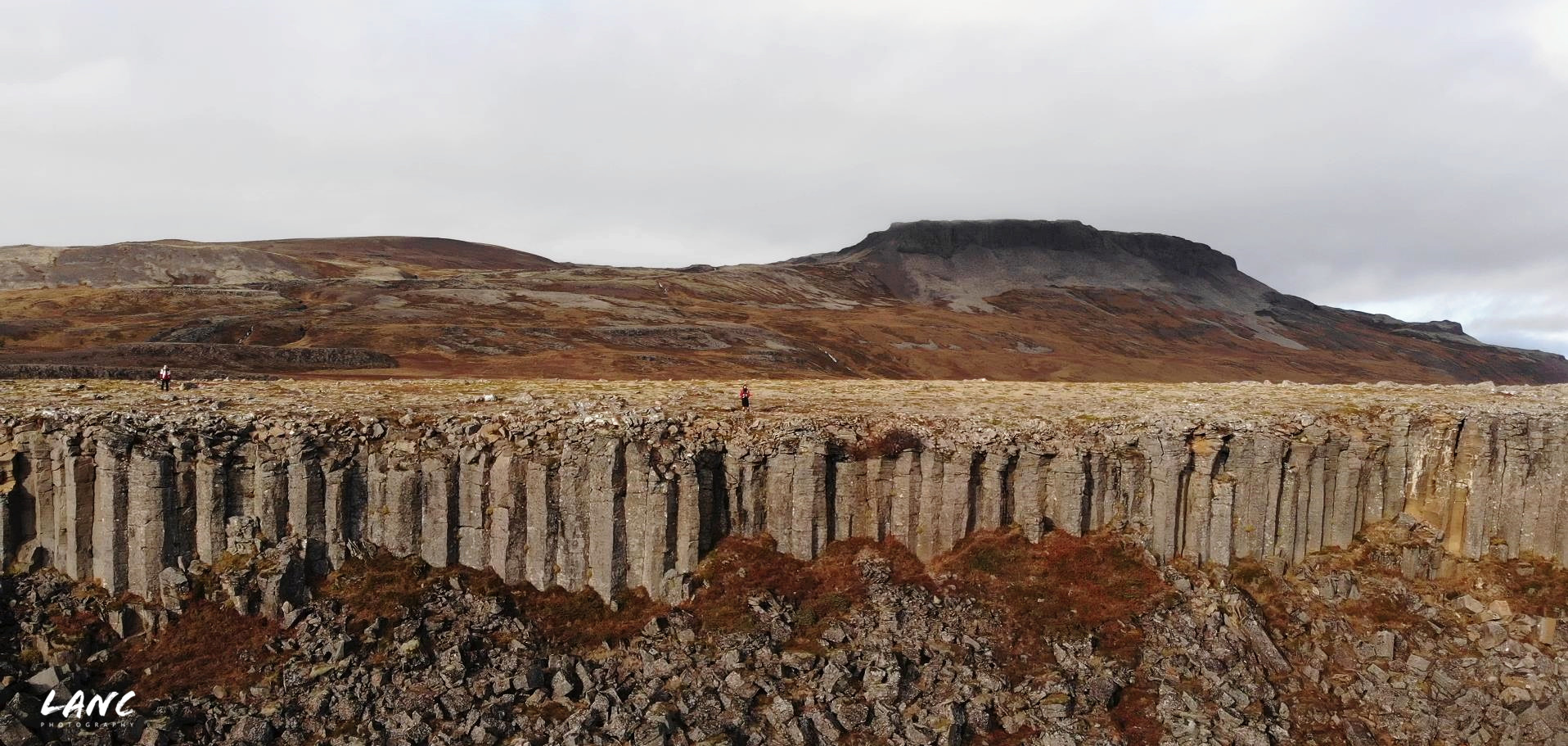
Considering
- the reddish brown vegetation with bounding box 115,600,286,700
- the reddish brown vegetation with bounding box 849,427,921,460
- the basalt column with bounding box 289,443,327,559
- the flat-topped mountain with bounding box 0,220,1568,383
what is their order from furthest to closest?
the flat-topped mountain with bounding box 0,220,1568,383 < the reddish brown vegetation with bounding box 849,427,921,460 < the basalt column with bounding box 289,443,327,559 < the reddish brown vegetation with bounding box 115,600,286,700

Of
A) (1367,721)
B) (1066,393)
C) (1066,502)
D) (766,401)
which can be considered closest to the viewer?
(1367,721)

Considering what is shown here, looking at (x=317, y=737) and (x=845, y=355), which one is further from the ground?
(x=845, y=355)

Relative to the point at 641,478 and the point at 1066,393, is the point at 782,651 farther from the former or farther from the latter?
the point at 1066,393

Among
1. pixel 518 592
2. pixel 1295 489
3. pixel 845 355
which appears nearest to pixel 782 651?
pixel 518 592

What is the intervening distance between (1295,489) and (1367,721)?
8859 millimetres

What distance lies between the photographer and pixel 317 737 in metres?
22.1

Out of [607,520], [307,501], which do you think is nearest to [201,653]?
[307,501]

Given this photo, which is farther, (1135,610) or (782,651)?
(1135,610)

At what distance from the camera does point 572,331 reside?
113m

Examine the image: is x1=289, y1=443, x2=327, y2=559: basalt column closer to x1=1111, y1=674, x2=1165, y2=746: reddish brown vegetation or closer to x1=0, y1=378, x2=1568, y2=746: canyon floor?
x1=0, y1=378, x2=1568, y2=746: canyon floor

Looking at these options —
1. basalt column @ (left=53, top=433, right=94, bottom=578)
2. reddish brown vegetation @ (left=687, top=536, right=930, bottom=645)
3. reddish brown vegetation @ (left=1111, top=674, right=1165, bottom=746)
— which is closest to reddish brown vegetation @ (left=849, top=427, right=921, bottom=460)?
reddish brown vegetation @ (left=687, top=536, right=930, bottom=645)

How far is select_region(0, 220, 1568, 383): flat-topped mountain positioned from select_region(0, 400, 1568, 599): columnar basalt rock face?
129 feet

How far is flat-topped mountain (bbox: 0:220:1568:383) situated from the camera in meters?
88.4

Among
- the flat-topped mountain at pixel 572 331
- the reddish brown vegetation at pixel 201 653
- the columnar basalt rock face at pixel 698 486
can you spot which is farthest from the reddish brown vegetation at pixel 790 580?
the flat-topped mountain at pixel 572 331
